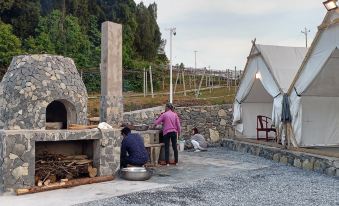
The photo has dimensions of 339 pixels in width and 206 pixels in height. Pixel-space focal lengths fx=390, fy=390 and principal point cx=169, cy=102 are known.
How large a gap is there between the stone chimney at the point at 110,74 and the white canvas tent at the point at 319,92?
3.97 meters

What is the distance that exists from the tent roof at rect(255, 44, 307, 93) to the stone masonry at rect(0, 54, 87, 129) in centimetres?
486

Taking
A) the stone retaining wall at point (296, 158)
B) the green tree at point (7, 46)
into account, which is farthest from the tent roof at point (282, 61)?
the green tree at point (7, 46)

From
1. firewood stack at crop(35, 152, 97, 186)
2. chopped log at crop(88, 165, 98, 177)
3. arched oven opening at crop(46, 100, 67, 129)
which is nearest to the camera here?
firewood stack at crop(35, 152, 97, 186)

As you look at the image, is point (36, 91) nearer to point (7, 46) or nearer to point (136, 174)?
point (136, 174)

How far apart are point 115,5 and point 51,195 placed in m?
20.9

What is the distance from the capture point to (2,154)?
219 inches

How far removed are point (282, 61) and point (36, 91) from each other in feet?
21.0

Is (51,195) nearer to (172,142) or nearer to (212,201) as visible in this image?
(212,201)

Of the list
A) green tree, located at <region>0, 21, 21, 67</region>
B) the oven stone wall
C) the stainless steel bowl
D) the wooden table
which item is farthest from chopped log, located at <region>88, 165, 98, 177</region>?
green tree, located at <region>0, 21, 21, 67</region>

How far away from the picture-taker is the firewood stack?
19.6 ft

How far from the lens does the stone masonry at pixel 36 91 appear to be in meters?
6.86

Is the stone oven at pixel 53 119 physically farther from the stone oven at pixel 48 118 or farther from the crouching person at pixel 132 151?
the crouching person at pixel 132 151

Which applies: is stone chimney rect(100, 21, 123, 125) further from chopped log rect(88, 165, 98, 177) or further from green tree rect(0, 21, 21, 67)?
green tree rect(0, 21, 21, 67)

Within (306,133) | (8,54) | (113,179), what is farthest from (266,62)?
(8,54)
